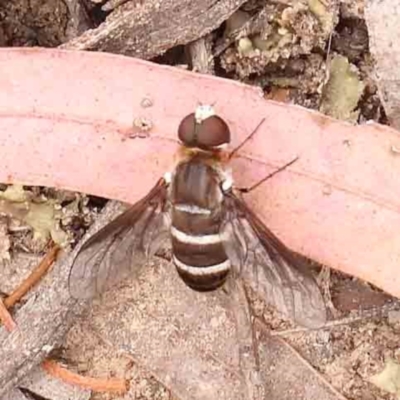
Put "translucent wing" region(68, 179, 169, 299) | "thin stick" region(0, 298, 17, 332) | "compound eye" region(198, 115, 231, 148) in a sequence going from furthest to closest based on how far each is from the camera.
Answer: "thin stick" region(0, 298, 17, 332)
"translucent wing" region(68, 179, 169, 299)
"compound eye" region(198, 115, 231, 148)

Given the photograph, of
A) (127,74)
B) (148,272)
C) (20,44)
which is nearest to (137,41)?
(127,74)

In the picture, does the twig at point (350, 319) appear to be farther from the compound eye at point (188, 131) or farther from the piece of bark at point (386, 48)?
the compound eye at point (188, 131)

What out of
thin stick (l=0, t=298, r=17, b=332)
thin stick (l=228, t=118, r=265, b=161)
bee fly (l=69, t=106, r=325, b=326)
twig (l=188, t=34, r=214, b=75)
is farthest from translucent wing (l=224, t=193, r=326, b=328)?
thin stick (l=0, t=298, r=17, b=332)

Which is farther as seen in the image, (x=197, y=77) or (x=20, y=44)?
(x=20, y=44)

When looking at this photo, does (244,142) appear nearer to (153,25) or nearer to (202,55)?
(202,55)

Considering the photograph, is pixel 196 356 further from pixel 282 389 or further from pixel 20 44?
pixel 20 44

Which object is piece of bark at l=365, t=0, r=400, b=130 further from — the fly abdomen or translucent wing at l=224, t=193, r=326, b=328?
the fly abdomen

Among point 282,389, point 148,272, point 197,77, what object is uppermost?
point 197,77
